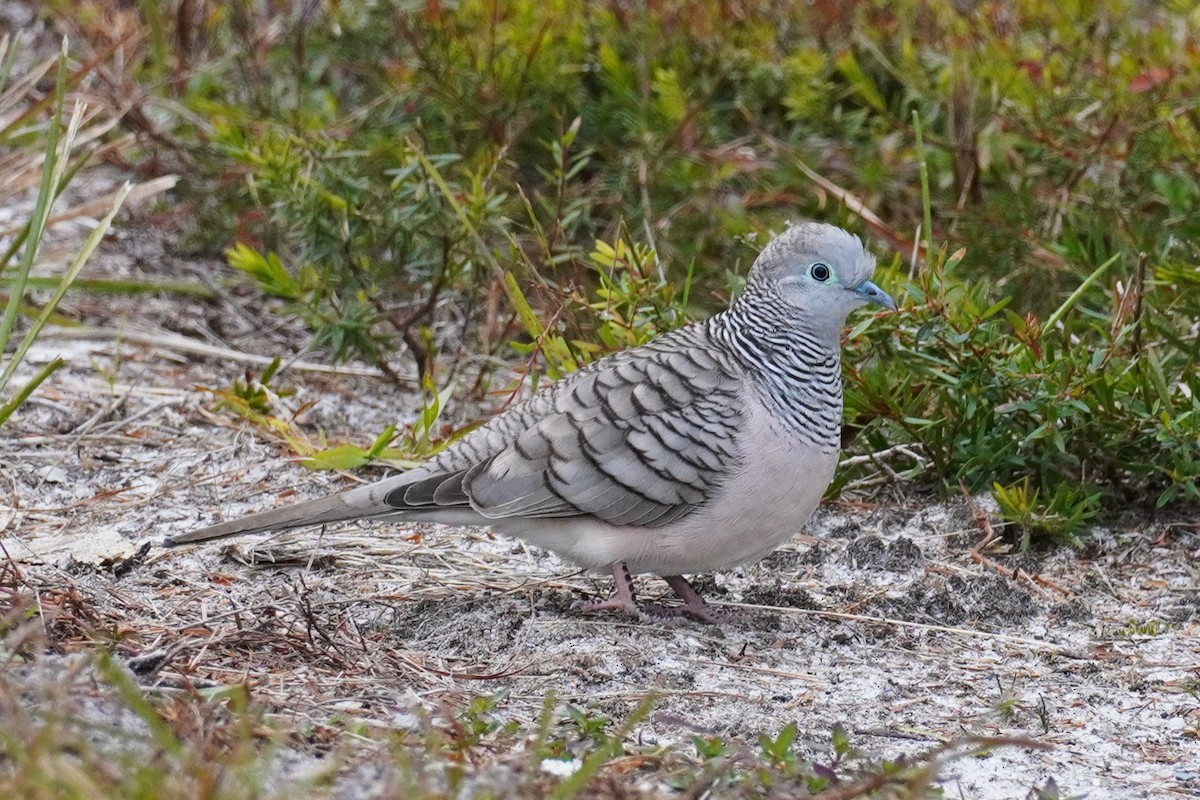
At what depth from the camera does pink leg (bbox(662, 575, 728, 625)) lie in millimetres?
3920

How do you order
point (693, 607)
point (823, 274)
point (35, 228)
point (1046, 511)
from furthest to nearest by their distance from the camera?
point (1046, 511), point (693, 607), point (823, 274), point (35, 228)

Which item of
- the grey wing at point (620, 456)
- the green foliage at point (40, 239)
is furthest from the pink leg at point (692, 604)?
the green foliage at point (40, 239)

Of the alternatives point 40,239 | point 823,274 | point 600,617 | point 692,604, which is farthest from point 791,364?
point 40,239

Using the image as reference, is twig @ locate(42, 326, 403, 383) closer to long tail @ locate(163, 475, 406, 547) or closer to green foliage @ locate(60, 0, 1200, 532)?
green foliage @ locate(60, 0, 1200, 532)

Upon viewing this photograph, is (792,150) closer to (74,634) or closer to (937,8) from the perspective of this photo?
(937,8)

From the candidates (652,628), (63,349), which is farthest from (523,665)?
(63,349)

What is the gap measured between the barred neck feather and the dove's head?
35 millimetres

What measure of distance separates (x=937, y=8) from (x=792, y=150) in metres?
1.07

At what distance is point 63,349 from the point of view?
551 cm

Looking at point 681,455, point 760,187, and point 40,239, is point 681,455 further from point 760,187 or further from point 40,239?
point 760,187

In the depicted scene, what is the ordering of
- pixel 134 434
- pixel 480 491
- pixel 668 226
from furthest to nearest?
pixel 668 226
pixel 134 434
pixel 480 491

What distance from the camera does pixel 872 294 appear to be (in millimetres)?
3809

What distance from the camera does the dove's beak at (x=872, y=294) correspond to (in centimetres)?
381

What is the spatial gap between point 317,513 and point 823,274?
1.42 m
